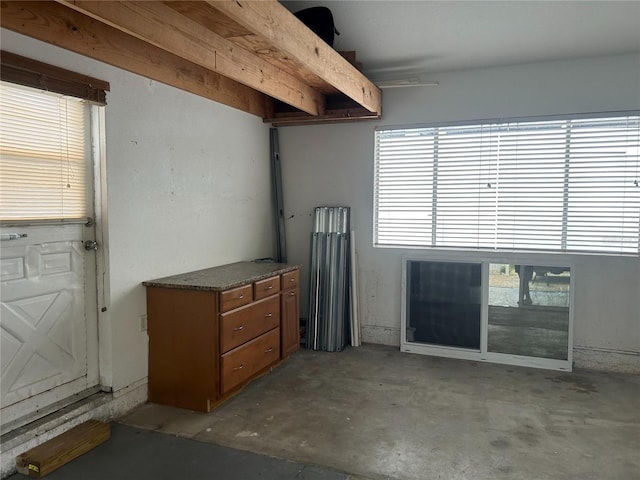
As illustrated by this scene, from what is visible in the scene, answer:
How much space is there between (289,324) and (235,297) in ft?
3.27

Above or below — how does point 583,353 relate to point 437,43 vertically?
below

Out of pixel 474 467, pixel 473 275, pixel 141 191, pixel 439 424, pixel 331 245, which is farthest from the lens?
pixel 331 245

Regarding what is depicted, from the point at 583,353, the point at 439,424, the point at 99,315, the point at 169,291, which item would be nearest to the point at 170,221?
the point at 169,291

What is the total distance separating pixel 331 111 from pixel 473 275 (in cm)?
214

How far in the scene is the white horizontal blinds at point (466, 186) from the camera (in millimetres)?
4266

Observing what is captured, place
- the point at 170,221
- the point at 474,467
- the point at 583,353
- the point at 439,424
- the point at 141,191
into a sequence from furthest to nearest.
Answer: the point at 583,353
the point at 170,221
the point at 141,191
the point at 439,424
the point at 474,467

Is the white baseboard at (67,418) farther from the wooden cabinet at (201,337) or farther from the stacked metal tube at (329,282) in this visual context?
the stacked metal tube at (329,282)

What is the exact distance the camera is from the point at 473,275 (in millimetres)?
4324

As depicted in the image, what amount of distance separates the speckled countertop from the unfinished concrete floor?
876mm

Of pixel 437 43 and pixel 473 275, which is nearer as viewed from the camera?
pixel 437 43

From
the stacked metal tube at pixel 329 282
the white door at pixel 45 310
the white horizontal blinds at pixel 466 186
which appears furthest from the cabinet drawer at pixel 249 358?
the white horizontal blinds at pixel 466 186

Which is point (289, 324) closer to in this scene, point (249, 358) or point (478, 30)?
point (249, 358)

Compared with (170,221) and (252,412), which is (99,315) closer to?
(170,221)

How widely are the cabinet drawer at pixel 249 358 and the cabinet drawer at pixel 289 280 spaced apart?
1.31ft
